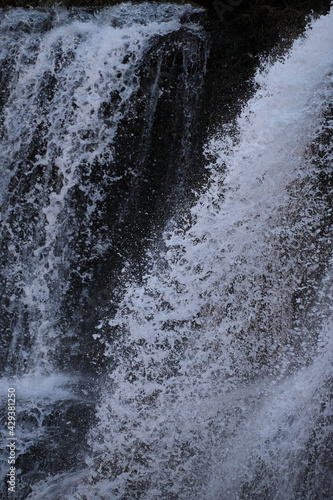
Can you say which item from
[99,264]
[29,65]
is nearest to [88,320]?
[99,264]

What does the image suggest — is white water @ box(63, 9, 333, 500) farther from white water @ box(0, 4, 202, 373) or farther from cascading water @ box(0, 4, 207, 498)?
white water @ box(0, 4, 202, 373)

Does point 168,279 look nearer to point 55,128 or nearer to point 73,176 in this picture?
point 73,176

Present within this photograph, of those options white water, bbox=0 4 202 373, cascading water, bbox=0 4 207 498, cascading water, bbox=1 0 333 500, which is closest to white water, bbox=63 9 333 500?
cascading water, bbox=1 0 333 500

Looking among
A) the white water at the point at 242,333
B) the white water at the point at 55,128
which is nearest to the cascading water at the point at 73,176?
the white water at the point at 55,128

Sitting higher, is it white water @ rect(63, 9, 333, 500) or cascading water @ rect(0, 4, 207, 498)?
cascading water @ rect(0, 4, 207, 498)

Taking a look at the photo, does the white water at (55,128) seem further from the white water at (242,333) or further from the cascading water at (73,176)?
the white water at (242,333)

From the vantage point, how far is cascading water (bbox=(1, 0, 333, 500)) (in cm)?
234

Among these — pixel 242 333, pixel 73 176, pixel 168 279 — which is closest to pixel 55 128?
pixel 73 176

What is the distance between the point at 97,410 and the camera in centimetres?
247

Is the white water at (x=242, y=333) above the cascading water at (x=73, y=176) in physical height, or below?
below

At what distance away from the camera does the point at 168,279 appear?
2.41 m

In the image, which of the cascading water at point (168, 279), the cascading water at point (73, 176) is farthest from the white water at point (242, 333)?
the cascading water at point (73, 176)

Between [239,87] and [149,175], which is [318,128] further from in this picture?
[149,175]

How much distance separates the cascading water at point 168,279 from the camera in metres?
2.34
